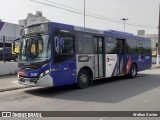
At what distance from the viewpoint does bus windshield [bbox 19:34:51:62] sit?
34.6ft

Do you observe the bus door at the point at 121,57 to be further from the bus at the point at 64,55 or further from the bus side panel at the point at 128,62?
the bus side panel at the point at 128,62

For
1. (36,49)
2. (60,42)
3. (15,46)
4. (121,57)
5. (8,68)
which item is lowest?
(8,68)

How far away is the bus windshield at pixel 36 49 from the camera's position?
1055cm

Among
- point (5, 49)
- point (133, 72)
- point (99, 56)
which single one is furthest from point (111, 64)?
point (5, 49)

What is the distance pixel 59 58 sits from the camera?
1087 centimetres

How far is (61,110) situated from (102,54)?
6.72 meters

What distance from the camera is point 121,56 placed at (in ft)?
52.1

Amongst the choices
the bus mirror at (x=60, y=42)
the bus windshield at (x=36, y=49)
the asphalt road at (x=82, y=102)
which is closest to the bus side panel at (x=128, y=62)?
the asphalt road at (x=82, y=102)

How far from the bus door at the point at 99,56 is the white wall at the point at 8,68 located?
7.67 metres

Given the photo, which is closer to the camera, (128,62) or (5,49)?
(128,62)

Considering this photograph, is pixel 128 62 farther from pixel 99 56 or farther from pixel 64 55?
pixel 64 55

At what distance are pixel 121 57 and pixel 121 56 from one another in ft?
0.21

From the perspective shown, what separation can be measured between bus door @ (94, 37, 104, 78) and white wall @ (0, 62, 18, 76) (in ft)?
25.2

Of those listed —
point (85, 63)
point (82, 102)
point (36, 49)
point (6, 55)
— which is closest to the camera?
point (82, 102)
